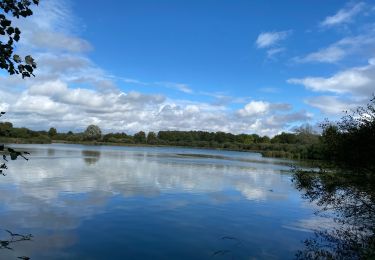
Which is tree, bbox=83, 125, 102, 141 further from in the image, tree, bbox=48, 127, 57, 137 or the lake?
the lake

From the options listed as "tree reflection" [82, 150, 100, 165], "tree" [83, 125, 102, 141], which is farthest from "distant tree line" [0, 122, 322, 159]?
"tree reflection" [82, 150, 100, 165]

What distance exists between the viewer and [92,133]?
170500 mm

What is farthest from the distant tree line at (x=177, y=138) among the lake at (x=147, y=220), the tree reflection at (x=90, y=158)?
the lake at (x=147, y=220)

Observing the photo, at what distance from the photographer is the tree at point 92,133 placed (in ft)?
535

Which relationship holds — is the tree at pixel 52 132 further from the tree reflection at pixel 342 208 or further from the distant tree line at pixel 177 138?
the tree reflection at pixel 342 208

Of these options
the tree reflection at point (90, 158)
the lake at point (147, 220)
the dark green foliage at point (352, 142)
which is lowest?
the lake at point (147, 220)

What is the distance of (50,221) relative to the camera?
15.2 m

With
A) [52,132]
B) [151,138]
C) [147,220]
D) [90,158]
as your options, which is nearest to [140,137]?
[151,138]

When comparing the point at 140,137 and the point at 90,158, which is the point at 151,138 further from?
the point at 90,158

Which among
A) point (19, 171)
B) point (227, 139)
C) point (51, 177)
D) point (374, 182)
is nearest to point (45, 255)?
point (374, 182)

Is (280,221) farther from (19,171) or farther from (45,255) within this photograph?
(19,171)

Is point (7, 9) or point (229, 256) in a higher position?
point (7, 9)

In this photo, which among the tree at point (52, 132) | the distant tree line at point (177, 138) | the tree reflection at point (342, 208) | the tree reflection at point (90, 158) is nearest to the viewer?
the tree reflection at point (342, 208)

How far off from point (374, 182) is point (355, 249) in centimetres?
231
